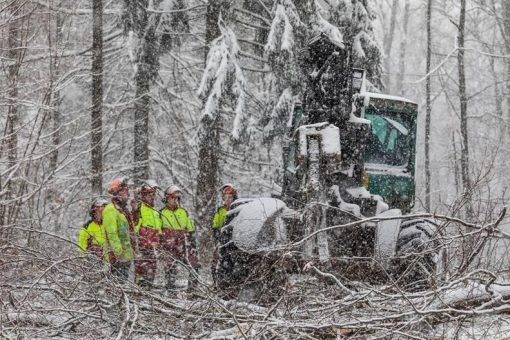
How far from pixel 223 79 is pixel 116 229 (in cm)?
741

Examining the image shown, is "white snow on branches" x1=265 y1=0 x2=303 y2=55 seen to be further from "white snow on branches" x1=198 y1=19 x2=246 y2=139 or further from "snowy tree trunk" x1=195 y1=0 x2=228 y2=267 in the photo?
"snowy tree trunk" x1=195 y1=0 x2=228 y2=267

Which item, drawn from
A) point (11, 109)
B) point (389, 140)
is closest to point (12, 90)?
point (11, 109)

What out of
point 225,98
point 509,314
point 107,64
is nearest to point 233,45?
point 225,98

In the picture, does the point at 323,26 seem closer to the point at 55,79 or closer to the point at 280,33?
the point at 280,33

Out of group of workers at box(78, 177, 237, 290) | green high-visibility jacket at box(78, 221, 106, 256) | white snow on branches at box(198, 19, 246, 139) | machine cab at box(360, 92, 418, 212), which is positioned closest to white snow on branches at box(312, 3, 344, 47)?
white snow on branches at box(198, 19, 246, 139)

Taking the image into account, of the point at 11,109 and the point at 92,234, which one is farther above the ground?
the point at 11,109

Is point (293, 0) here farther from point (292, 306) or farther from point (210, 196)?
point (292, 306)

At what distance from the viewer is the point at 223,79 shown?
15227mm

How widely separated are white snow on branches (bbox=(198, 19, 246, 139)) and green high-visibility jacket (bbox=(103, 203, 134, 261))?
6794 millimetres

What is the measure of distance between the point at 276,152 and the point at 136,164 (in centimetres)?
426

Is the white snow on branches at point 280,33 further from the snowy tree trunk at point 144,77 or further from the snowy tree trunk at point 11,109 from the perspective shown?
the snowy tree trunk at point 11,109

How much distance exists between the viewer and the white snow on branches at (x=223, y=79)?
15195mm

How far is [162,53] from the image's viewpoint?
16828 mm

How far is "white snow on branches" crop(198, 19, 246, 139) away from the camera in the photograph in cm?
1520
